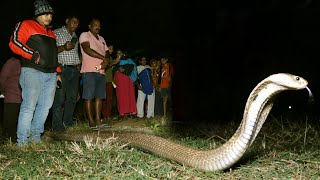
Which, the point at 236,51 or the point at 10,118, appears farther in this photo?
the point at 236,51

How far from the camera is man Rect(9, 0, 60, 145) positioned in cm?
536

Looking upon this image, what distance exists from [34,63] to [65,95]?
1785 millimetres

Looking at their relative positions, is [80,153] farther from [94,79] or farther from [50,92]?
[94,79]

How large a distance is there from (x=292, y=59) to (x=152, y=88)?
3.98 metres

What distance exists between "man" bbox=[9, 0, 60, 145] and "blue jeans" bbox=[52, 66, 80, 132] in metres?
1.19

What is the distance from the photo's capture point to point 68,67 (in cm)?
698

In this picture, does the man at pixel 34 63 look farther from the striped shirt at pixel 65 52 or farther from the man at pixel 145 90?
the man at pixel 145 90

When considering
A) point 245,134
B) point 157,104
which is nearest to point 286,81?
point 245,134

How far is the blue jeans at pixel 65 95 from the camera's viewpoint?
6.89 metres

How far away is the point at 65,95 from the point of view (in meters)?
7.16

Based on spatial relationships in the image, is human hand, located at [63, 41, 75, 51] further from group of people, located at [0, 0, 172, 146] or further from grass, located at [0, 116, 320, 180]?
grass, located at [0, 116, 320, 180]

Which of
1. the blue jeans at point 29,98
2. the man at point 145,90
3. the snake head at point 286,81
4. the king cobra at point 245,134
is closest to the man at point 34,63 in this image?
the blue jeans at point 29,98

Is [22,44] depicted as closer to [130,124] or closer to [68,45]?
[68,45]

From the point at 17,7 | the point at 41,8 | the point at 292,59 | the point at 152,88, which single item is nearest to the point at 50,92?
the point at 41,8
